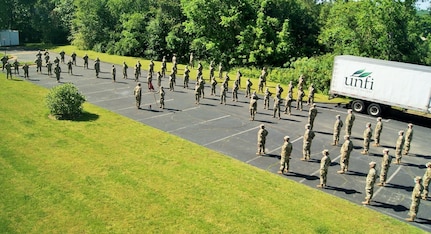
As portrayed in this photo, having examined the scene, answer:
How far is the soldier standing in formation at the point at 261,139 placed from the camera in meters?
17.0

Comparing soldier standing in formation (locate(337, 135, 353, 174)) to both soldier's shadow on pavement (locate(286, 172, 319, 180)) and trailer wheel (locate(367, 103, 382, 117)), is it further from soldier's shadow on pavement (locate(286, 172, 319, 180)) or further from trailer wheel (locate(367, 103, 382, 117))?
trailer wheel (locate(367, 103, 382, 117))

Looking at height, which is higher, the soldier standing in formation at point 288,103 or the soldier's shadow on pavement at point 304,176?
the soldier standing in formation at point 288,103

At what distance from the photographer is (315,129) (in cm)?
2202

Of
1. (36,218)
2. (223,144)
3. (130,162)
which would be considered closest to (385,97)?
(223,144)

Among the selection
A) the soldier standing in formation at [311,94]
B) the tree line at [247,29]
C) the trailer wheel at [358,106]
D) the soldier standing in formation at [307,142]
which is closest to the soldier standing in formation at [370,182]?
the soldier standing in formation at [307,142]

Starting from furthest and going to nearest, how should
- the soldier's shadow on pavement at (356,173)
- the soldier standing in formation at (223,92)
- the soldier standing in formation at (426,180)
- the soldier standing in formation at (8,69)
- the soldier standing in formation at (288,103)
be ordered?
the soldier standing in formation at (8,69), the soldier standing in formation at (223,92), the soldier standing in formation at (288,103), the soldier's shadow on pavement at (356,173), the soldier standing in formation at (426,180)

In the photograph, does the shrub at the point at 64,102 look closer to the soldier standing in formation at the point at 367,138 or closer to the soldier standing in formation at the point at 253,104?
the soldier standing in formation at the point at 253,104

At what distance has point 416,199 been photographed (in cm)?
1267

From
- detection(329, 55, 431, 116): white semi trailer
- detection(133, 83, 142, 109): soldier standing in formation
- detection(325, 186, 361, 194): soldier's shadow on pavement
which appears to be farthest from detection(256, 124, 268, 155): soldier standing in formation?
detection(329, 55, 431, 116): white semi trailer

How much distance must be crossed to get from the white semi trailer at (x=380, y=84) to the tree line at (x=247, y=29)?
875 cm

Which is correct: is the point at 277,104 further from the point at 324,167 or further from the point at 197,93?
the point at 324,167

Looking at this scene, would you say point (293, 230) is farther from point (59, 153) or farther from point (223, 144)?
point (59, 153)

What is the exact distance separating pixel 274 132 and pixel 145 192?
368 inches

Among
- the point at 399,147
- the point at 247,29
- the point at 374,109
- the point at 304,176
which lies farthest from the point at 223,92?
the point at 247,29
